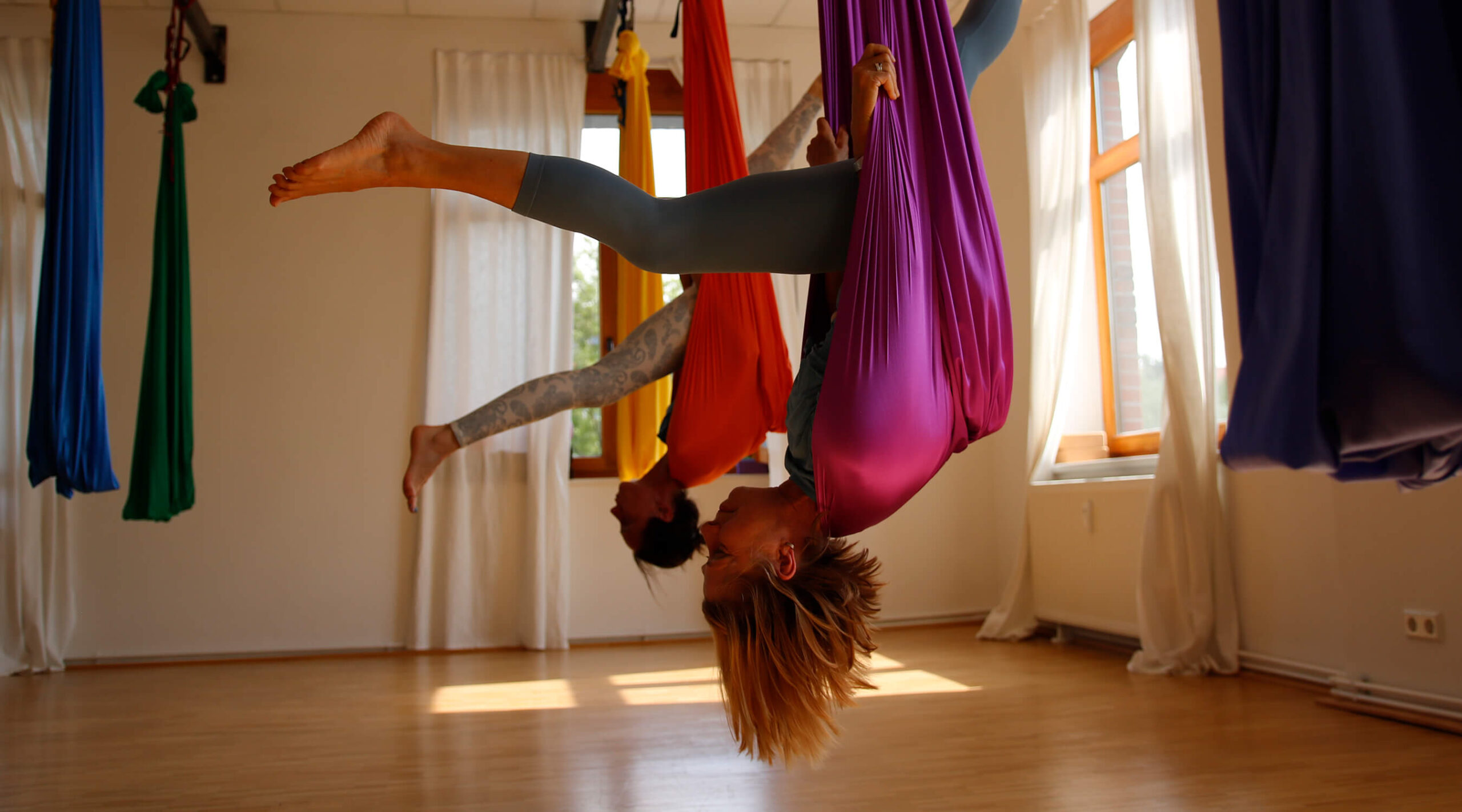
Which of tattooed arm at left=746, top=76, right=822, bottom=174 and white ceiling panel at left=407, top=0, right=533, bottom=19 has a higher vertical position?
white ceiling panel at left=407, top=0, right=533, bottom=19

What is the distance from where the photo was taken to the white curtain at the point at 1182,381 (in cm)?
317

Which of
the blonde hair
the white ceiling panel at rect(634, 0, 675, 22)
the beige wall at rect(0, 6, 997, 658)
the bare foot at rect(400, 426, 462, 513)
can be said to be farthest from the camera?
the white ceiling panel at rect(634, 0, 675, 22)

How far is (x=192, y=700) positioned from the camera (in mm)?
3326

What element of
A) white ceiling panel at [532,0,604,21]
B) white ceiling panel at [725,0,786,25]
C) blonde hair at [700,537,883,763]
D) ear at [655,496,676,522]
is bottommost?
blonde hair at [700,537,883,763]

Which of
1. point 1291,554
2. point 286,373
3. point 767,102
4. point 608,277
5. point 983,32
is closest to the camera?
point 983,32

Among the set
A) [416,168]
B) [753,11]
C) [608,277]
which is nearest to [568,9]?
[753,11]

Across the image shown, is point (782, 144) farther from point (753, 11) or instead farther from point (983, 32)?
point (753, 11)

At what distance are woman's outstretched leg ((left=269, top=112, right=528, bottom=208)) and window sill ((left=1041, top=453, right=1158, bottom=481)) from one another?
269 centimetres

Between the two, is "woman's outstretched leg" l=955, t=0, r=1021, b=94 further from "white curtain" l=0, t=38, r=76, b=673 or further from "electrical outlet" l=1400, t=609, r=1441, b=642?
"white curtain" l=0, t=38, r=76, b=673

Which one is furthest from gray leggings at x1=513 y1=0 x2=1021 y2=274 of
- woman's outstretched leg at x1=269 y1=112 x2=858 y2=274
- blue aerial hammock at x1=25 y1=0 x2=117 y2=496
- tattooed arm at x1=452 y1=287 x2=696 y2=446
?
blue aerial hammock at x1=25 y1=0 x2=117 y2=496

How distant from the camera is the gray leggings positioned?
1429 millimetres

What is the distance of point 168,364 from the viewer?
3377mm

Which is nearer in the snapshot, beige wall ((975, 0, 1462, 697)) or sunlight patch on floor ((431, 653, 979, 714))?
beige wall ((975, 0, 1462, 697))

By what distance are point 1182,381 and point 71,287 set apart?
3.47 meters
